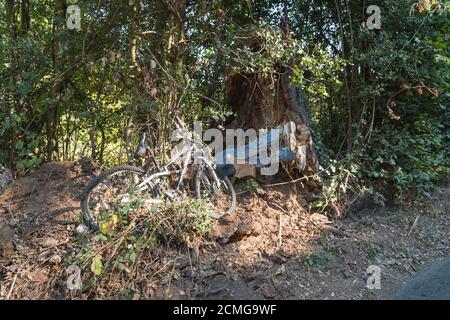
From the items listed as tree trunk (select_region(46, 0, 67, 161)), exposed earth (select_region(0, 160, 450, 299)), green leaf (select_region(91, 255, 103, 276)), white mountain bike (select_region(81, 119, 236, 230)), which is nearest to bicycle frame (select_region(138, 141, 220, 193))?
white mountain bike (select_region(81, 119, 236, 230))

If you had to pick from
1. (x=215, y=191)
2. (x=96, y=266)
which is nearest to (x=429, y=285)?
(x=215, y=191)

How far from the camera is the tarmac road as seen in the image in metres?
4.07

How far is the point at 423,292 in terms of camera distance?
4.16 metres

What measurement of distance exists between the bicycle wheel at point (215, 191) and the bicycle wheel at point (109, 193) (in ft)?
2.48

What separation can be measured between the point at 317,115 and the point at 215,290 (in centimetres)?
387

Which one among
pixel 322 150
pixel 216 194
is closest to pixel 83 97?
pixel 216 194

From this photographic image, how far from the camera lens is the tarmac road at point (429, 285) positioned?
407cm

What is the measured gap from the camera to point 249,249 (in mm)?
4445

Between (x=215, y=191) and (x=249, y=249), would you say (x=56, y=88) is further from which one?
(x=249, y=249)

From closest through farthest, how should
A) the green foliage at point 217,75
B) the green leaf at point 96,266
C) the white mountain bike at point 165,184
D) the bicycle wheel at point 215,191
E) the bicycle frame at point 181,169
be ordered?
1. the green leaf at point 96,266
2. the white mountain bike at point 165,184
3. the bicycle frame at point 181,169
4. the bicycle wheel at point 215,191
5. the green foliage at point 217,75

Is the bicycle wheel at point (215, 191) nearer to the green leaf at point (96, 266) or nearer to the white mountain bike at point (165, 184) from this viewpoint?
the white mountain bike at point (165, 184)

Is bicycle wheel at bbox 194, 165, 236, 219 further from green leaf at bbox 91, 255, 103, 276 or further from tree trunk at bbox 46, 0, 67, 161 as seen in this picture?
tree trunk at bbox 46, 0, 67, 161

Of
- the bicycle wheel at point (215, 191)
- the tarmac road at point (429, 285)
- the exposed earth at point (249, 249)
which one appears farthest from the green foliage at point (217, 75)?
the tarmac road at point (429, 285)
